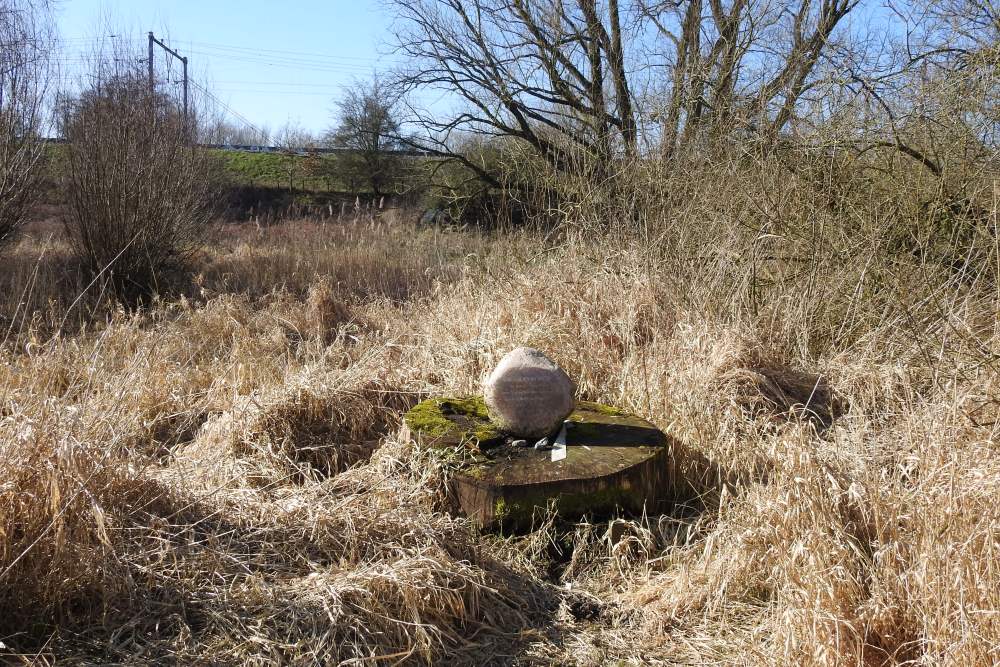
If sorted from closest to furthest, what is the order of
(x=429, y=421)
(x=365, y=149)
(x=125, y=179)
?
(x=429, y=421)
(x=125, y=179)
(x=365, y=149)

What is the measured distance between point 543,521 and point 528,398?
0.65m

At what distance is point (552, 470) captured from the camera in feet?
11.5

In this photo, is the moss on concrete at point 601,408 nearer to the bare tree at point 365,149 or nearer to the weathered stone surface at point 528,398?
the weathered stone surface at point 528,398

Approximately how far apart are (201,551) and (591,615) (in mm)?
1506

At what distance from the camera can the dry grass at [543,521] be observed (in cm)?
232

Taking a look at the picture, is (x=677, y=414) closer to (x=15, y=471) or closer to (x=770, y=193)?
(x=770, y=193)

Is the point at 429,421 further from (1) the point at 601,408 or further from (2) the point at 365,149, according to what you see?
(2) the point at 365,149

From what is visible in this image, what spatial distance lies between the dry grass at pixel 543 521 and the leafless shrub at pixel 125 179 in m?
3.75

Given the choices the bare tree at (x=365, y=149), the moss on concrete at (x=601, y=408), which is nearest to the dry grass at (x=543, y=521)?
the moss on concrete at (x=601, y=408)

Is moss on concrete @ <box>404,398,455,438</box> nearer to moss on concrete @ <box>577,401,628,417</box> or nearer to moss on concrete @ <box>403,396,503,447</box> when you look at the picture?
moss on concrete @ <box>403,396,503,447</box>

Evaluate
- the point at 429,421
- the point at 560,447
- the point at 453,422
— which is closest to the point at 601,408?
the point at 560,447

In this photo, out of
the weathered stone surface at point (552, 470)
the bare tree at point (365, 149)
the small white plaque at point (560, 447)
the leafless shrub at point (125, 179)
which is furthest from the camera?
the bare tree at point (365, 149)

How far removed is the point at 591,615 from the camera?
9.82ft

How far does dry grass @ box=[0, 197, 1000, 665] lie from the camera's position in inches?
91.3
